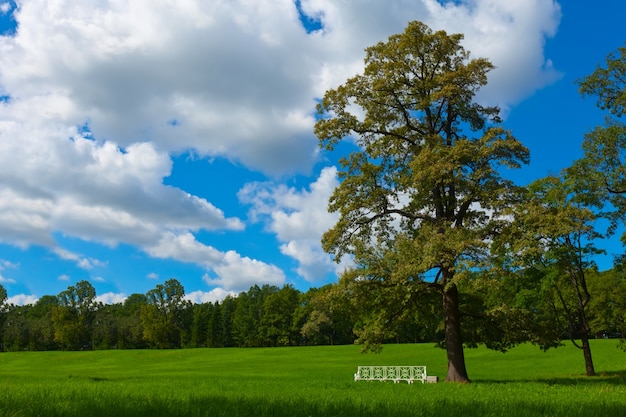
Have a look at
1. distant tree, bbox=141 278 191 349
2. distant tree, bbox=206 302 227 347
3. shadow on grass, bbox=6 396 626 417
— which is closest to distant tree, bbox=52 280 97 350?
distant tree, bbox=141 278 191 349

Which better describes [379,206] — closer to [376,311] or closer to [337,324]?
[376,311]

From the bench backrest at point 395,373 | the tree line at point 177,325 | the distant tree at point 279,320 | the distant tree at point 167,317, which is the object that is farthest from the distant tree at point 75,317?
the bench backrest at point 395,373

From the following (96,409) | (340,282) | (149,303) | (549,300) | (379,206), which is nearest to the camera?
(96,409)

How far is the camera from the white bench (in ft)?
98.4

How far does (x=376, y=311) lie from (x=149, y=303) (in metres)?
127

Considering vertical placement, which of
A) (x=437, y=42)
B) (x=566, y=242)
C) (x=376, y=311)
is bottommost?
(x=376, y=311)

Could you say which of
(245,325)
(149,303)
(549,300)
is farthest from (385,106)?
(149,303)

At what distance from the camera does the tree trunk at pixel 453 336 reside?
28123mm

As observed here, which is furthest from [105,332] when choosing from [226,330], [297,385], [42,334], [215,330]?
[297,385]

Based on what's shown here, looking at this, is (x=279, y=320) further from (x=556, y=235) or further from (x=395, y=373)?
(x=556, y=235)

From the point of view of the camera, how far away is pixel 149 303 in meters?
144

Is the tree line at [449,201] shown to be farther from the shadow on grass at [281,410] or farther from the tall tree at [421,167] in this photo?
the shadow on grass at [281,410]

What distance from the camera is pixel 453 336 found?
2864cm

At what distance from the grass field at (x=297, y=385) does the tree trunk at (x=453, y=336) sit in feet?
4.05
